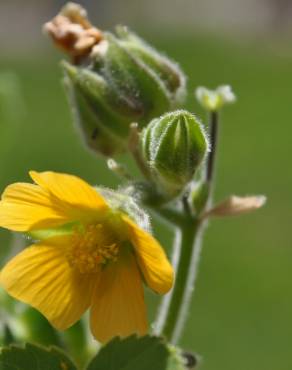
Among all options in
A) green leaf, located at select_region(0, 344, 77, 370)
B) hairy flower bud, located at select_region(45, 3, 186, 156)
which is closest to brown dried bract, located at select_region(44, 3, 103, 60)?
hairy flower bud, located at select_region(45, 3, 186, 156)

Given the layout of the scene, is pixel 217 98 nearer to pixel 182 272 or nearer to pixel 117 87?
pixel 117 87

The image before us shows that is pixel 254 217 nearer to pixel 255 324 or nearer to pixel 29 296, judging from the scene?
pixel 255 324

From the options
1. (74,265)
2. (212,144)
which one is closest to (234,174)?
(212,144)

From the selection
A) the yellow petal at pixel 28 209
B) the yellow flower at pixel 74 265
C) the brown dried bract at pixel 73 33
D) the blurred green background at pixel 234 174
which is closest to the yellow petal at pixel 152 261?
the yellow flower at pixel 74 265

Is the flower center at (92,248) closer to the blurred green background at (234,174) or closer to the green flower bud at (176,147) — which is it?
the green flower bud at (176,147)

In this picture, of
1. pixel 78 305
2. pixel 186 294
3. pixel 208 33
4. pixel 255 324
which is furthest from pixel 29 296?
pixel 208 33

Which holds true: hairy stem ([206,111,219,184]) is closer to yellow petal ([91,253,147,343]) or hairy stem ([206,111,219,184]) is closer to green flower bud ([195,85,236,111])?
green flower bud ([195,85,236,111])
